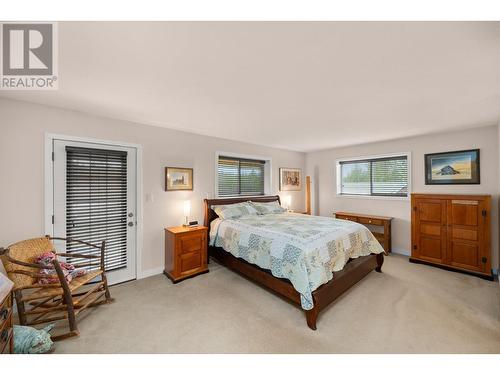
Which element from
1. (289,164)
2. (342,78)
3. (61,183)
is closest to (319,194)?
(289,164)

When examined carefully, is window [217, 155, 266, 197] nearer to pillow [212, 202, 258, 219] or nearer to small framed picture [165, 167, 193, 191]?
pillow [212, 202, 258, 219]

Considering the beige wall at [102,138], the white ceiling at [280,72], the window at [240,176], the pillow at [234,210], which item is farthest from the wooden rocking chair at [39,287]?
the window at [240,176]

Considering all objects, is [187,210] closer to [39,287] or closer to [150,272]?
[150,272]

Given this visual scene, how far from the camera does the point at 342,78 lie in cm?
180

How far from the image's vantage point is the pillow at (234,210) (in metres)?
3.68

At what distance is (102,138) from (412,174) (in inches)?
213

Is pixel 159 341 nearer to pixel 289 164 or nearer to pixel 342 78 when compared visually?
pixel 342 78

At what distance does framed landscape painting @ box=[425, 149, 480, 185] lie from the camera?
11.2ft

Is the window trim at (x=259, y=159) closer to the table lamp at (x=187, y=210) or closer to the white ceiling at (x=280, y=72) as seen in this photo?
the table lamp at (x=187, y=210)

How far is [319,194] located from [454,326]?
12.6 feet

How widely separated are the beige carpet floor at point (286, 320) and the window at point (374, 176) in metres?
1.94

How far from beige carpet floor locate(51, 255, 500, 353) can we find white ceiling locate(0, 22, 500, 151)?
7.66ft

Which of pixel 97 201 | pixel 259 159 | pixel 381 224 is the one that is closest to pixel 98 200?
pixel 97 201

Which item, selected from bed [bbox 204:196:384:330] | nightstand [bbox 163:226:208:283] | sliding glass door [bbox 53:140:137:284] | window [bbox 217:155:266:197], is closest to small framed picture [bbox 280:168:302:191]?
window [bbox 217:155:266:197]
